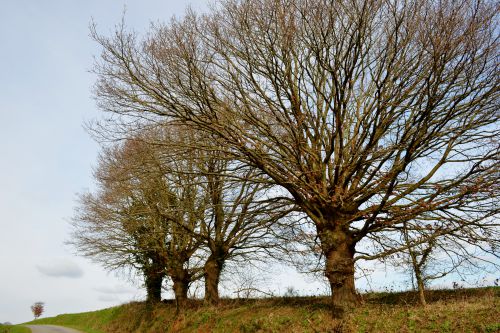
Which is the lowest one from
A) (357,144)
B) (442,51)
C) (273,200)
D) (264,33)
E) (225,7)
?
(273,200)

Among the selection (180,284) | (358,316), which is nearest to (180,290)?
(180,284)

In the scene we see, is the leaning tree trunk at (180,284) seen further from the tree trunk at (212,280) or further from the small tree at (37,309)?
the small tree at (37,309)

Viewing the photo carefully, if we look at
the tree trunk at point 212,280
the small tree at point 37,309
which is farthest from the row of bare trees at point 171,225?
the small tree at point 37,309

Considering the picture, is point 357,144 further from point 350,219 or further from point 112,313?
point 112,313

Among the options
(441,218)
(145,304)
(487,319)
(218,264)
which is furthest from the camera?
(145,304)

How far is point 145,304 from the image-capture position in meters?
23.0

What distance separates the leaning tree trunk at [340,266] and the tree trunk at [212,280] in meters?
7.80

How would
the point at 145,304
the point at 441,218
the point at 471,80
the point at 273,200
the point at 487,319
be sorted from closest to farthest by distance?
1. the point at 487,319
2. the point at 471,80
3. the point at 441,218
4. the point at 273,200
5. the point at 145,304

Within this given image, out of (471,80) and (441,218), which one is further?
(441,218)

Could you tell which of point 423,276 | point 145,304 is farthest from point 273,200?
point 145,304

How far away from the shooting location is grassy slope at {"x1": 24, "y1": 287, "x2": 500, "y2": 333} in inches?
324

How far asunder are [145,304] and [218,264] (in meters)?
7.66

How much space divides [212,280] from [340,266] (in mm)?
8389

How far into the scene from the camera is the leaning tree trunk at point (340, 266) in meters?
10.4
